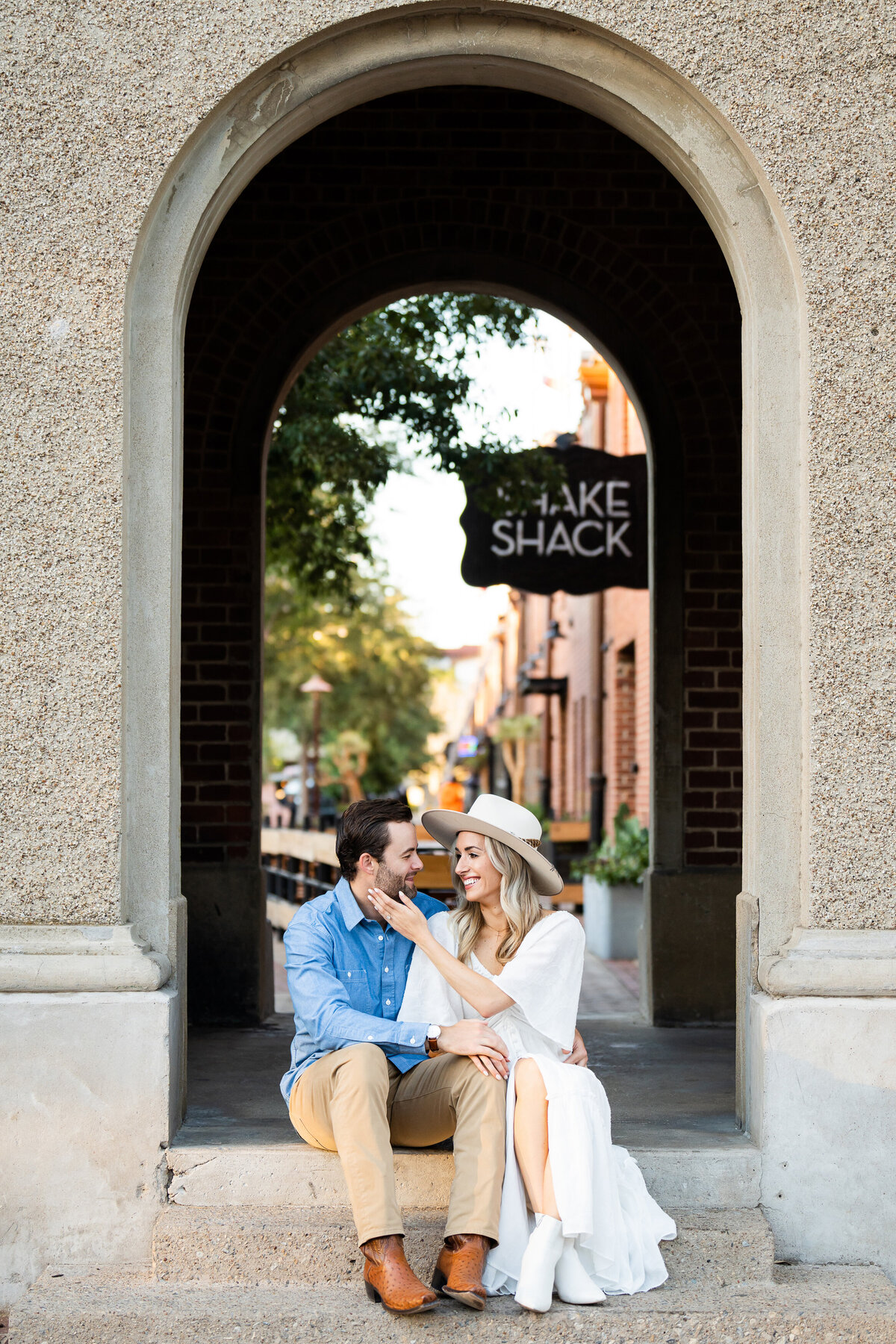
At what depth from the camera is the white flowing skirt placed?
353 cm

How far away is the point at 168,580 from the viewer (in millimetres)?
4160

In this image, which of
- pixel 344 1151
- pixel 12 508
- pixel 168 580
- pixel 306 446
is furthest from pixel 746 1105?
pixel 306 446

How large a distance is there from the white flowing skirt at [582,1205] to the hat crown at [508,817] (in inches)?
28.3

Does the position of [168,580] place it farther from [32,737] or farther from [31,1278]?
Result: [31,1278]

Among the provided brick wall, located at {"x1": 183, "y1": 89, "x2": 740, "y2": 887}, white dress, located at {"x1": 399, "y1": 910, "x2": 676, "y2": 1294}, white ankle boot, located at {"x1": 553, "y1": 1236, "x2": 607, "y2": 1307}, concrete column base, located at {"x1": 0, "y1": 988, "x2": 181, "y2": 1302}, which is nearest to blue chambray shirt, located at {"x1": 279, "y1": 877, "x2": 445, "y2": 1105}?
white dress, located at {"x1": 399, "y1": 910, "x2": 676, "y2": 1294}

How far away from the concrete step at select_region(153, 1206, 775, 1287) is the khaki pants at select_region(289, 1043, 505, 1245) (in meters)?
0.23

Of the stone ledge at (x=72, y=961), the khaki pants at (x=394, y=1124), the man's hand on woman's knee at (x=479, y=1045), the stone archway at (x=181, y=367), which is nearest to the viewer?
the khaki pants at (x=394, y=1124)

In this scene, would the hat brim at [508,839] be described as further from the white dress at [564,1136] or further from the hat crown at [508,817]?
the white dress at [564,1136]

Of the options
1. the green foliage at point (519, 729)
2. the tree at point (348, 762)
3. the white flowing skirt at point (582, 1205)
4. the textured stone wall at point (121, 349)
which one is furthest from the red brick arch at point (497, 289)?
the tree at point (348, 762)

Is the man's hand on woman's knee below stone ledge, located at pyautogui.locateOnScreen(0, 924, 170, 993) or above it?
below

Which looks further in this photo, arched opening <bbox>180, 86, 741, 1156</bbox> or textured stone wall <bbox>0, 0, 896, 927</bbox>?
arched opening <bbox>180, 86, 741, 1156</bbox>

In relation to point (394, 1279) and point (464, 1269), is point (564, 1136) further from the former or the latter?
point (394, 1279)

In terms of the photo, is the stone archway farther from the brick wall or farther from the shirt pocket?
the brick wall

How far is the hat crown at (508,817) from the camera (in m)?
4.07
